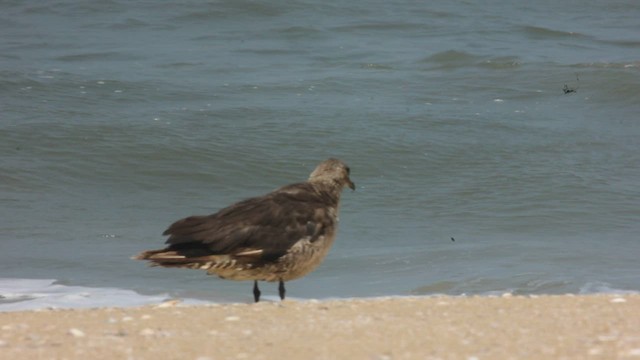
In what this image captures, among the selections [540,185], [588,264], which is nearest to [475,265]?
[588,264]

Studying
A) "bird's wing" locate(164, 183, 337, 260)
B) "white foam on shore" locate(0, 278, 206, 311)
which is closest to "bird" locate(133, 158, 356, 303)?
"bird's wing" locate(164, 183, 337, 260)

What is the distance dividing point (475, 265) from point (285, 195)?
2.77 meters

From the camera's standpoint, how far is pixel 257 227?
7297mm

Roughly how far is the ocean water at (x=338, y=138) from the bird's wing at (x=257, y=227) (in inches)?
63.7

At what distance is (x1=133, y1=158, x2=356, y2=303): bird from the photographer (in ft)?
23.3

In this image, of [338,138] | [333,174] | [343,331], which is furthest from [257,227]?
[338,138]

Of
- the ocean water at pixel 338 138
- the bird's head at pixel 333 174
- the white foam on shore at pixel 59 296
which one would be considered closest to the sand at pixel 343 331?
the bird's head at pixel 333 174

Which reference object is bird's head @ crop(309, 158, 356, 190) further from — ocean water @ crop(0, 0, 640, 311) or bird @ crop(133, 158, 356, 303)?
ocean water @ crop(0, 0, 640, 311)

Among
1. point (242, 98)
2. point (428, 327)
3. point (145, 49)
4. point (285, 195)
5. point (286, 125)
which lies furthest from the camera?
point (145, 49)

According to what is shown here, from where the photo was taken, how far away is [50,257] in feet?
33.8

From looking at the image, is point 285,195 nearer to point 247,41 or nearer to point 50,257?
point 50,257

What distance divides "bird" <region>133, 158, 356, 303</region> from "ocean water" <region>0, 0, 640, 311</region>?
63.0 inches

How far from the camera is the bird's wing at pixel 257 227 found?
713 centimetres

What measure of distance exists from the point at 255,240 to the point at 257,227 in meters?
0.09
